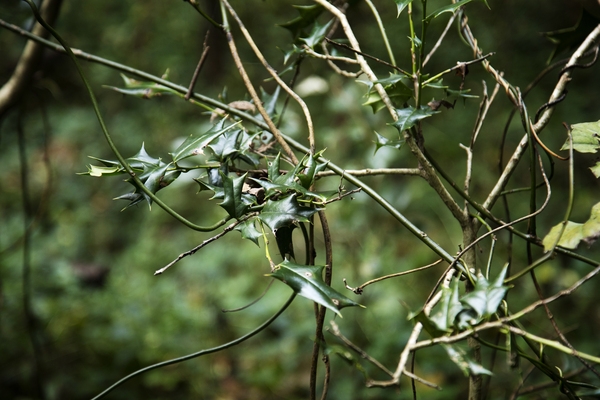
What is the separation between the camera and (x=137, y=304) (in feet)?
5.83

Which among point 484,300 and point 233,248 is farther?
point 233,248

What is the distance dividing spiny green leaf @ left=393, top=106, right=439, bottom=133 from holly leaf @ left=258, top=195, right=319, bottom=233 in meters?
0.15

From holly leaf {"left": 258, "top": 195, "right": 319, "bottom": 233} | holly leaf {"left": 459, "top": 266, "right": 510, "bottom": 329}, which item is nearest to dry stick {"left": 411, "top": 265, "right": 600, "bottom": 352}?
holly leaf {"left": 459, "top": 266, "right": 510, "bottom": 329}

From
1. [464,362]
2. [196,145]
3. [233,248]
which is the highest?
[196,145]

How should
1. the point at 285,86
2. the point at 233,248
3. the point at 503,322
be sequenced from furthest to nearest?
the point at 233,248 → the point at 285,86 → the point at 503,322

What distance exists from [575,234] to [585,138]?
16 cm

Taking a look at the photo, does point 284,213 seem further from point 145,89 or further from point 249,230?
point 145,89

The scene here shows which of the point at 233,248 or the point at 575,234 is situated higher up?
the point at 575,234

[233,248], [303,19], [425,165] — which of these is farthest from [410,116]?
[233,248]

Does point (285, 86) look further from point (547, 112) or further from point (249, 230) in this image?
point (547, 112)

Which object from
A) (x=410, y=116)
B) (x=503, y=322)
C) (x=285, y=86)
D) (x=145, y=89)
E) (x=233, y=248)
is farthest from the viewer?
(x=233, y=248)

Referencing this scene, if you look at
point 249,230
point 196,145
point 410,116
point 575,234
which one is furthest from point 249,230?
point 575,234

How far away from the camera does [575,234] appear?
504 millimetres

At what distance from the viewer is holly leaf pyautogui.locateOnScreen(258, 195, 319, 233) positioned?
0.50 meters
